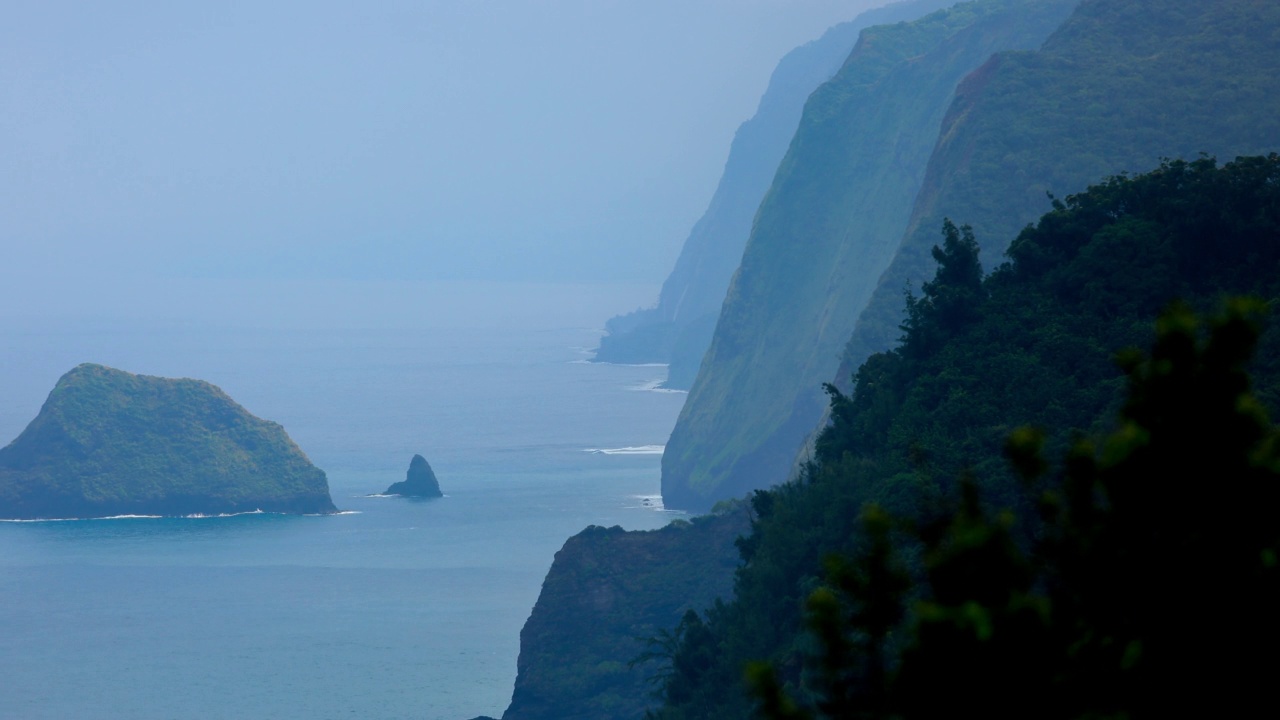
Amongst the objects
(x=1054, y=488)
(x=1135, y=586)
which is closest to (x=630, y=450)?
(x=1054, y=488)

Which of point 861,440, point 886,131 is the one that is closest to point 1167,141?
point 861,440

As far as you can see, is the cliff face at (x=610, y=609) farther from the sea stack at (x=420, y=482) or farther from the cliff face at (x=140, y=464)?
the cliff face at (x=140, y=464)

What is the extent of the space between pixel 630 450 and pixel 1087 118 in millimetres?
82449

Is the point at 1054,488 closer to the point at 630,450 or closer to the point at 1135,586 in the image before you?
the point at 1135,586

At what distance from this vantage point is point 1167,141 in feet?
265

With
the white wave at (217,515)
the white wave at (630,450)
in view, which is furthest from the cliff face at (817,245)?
the white wave at (217,515)

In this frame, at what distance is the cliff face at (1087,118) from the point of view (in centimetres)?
8088

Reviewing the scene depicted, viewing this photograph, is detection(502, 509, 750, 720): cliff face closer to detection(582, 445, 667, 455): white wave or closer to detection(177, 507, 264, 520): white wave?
detection(177, 507, 264, 520): white wave

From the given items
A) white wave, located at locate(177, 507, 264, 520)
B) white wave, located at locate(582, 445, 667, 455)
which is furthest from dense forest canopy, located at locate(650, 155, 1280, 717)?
white wave, located at locate(582, 445, 667, 455)

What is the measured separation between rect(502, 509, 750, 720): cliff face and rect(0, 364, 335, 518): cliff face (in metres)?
72.6

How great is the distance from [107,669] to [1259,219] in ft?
234

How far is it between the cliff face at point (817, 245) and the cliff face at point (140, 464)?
35815 millimetres

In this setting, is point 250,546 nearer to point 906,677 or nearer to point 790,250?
point 790,250

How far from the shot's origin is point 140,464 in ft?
433
